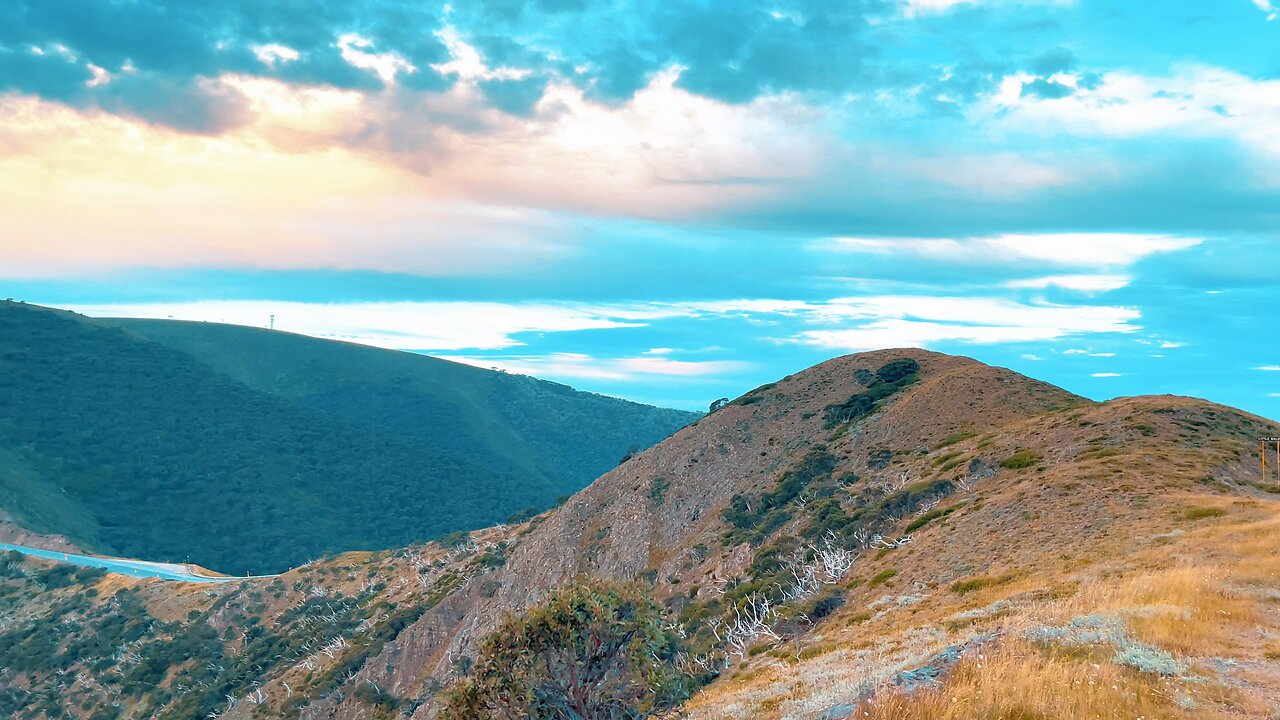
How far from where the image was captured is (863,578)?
3806 centimetres

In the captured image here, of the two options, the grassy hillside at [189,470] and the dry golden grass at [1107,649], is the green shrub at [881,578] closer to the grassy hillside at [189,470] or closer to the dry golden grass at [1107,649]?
the dry golden grass at [1107,649]

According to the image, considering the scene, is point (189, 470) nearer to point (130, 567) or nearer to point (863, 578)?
point (130, 567)

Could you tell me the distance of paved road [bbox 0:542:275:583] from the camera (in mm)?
98938

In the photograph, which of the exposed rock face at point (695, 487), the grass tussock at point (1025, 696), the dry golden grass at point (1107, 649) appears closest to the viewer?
the grass tussock at point (1025, 696)

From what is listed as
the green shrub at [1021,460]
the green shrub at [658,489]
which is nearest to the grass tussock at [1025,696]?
the green shrub at [1021,460]

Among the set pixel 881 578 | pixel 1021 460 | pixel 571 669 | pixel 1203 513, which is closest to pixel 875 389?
pixel 1021 460

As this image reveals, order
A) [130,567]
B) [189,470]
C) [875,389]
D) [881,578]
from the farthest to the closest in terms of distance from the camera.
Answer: [189,470]
[130,567]
[875,389]
[881,578]

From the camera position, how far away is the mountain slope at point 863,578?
14570mm

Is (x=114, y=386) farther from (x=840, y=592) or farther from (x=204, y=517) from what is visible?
(x=840, y=592)

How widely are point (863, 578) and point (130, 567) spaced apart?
10294cm

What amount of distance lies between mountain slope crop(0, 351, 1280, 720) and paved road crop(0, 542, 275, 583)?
5.92m

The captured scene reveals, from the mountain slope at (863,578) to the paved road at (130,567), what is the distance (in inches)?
233

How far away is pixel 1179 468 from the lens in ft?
132

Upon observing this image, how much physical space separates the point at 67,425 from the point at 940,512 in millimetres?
177721
